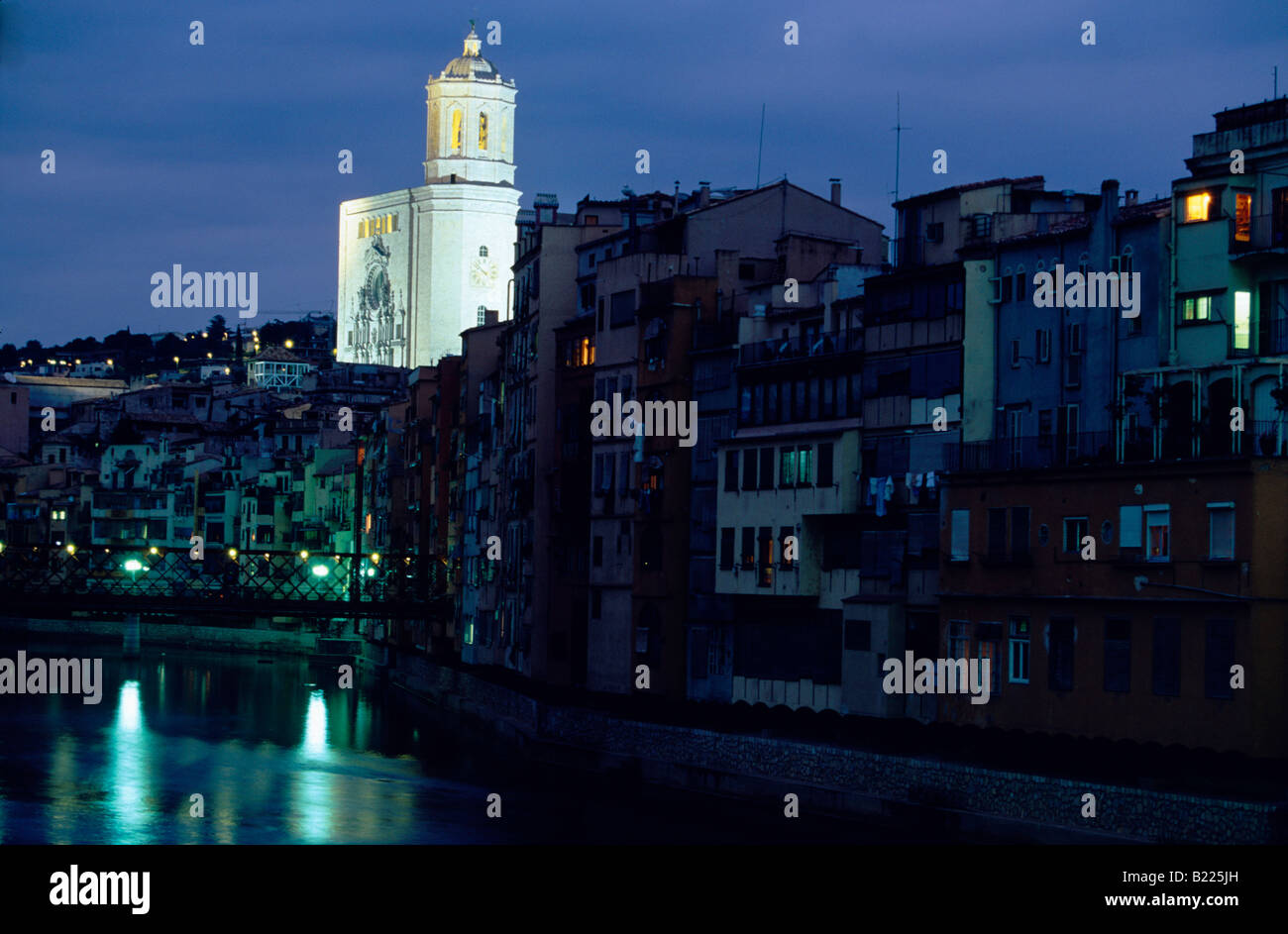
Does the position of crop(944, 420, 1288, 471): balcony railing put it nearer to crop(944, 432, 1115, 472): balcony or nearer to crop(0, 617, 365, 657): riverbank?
crop(944, 432, 1115, 472): balcony

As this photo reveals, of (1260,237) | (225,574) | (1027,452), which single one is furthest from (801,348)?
(225,574)

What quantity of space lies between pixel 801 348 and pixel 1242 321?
46.7 feet

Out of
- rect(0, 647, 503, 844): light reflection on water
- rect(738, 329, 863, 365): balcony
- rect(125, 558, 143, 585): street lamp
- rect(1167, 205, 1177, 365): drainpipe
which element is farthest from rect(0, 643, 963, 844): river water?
rect(125, 558, 143, 585): street lamp

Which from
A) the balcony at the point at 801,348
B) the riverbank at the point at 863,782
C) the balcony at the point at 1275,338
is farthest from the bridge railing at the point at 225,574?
the balcony at the point at 1275,338

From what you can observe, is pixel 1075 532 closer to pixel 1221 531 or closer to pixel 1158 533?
pixel 1158 533

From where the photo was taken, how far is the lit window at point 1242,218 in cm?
4306

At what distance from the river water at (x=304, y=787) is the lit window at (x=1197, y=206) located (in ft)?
46.5

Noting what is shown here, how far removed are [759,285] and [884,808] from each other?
64.9 feet

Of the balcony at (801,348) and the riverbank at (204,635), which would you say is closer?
the balcony at (801,348)

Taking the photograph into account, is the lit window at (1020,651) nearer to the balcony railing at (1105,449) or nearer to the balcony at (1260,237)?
the balcony railing at (1105,449)

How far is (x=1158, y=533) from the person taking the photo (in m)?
41.6

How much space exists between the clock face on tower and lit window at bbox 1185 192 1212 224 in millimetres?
157606
